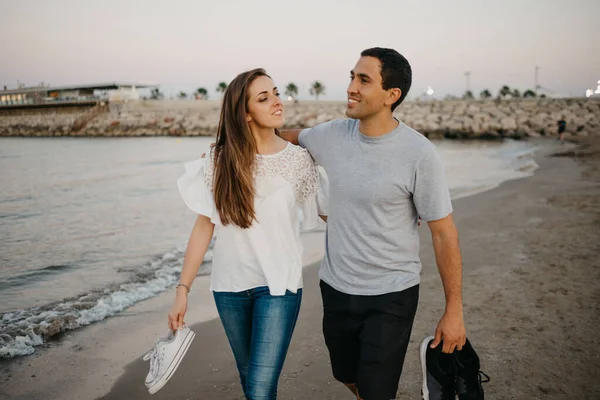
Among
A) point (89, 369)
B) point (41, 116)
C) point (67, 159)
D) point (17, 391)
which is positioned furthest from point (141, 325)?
point (41, 116)

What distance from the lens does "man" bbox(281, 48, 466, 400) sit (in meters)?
2.40

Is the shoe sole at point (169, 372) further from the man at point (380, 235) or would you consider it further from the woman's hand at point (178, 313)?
the man at point (380, 235)

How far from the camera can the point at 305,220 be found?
9.37 feet

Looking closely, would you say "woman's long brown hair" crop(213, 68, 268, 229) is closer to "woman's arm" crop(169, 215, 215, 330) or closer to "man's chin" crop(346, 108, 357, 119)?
"woman's arm" crop(169, 215, 215, 330)

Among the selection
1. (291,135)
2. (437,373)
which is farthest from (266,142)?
(437,373)

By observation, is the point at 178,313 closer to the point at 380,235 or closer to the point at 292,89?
the point at 380,235

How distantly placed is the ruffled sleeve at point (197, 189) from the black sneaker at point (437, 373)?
1.40 m

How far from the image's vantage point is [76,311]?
5953mm

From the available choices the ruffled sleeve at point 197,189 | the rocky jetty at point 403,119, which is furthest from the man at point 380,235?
the rocky jetty at point 403,119

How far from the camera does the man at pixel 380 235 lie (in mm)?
2404

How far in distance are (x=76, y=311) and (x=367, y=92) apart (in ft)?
16.6

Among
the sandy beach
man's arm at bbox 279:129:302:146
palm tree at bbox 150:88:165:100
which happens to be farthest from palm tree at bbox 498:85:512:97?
man's arm at bbox 279:129:302:146

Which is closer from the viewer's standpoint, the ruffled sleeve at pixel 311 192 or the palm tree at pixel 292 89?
the ruffled sleeve at pixel 311 192

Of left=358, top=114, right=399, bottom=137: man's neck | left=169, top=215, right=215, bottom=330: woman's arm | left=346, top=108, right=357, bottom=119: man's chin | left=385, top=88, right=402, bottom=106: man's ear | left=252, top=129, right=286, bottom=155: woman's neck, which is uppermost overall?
left=385, top=88, right=402, bottom=106: man's ear
